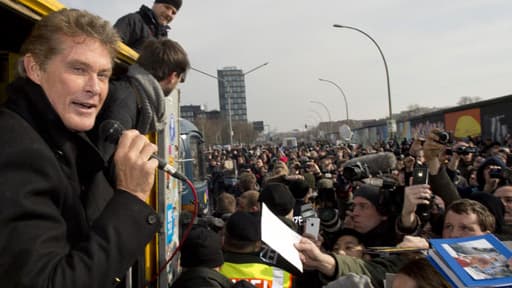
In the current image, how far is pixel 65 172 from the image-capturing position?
141cm

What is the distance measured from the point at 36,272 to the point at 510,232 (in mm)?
4084

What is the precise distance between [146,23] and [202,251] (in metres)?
2.58

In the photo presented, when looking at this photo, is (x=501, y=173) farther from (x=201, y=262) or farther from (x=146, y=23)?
(x=146, y=23)

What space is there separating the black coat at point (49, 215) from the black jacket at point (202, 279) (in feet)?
4.80

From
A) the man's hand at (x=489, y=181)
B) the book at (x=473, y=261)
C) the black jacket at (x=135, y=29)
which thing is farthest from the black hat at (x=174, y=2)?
the man's hand at (x=489, y=181)

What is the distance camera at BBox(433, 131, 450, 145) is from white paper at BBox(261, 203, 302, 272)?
2.04m

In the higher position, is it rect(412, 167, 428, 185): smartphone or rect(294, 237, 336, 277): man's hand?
rect(412, 167, 428, 185): smartphone

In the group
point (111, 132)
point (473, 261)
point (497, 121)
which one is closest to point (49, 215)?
point (111, 132)

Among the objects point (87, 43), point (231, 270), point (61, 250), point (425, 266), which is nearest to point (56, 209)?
point (61, 250)

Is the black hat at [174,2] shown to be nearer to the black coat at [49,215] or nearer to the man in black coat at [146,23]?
the man in black coat at [146,23]

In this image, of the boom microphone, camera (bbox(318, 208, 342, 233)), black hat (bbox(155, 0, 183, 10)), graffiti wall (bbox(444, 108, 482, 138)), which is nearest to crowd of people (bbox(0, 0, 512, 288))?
camera (bbox(318, 208, 342, 233))

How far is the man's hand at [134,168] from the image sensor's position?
1.36 m

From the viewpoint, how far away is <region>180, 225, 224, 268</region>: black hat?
2941 mm

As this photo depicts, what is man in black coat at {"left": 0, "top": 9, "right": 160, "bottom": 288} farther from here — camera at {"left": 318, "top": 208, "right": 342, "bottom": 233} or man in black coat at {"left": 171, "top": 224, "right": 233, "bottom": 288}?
camera at {"left": 318, "top": 208, "right": 342, "bottom": 233}
